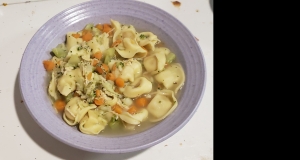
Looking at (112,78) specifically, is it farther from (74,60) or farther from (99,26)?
(99,26)

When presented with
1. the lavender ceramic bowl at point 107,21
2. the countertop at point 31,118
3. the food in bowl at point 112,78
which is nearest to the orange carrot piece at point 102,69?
the food in bowl at point 112,78

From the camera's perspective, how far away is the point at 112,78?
1.52 m

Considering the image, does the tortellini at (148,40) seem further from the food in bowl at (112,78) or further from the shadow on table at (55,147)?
the shadow on table at (55,147)

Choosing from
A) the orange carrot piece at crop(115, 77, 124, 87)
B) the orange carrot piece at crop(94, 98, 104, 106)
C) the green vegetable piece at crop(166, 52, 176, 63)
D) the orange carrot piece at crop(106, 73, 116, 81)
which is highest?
the green vegetable piece at crop(166, 52, 176, 63)

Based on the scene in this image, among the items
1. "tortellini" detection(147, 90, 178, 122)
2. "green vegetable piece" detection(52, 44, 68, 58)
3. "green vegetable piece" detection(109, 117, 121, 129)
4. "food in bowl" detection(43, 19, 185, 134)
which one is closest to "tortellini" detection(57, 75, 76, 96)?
"food in bowl" detection(43, 19, 185, 134)

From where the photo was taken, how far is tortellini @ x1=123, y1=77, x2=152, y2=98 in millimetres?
1490

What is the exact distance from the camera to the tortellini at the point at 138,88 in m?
1.49

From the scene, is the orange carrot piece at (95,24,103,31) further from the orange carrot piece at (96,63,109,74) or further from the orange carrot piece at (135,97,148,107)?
the orange carrot piece at (135,97,148,107)

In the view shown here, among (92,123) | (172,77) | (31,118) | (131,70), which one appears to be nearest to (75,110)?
(92,123)

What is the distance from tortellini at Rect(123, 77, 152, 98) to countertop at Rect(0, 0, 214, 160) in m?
0.23
